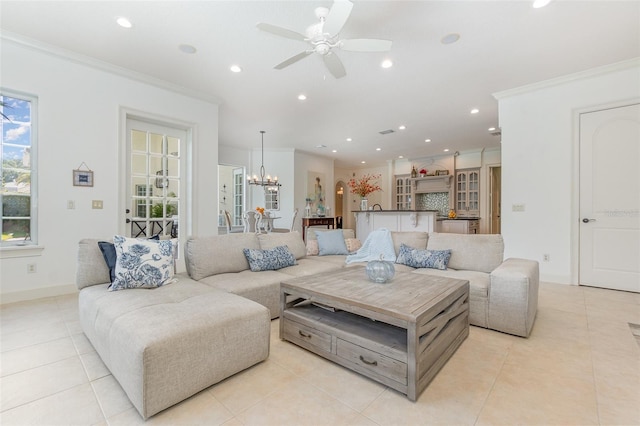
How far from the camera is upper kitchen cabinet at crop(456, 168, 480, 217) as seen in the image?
7750 millimetres

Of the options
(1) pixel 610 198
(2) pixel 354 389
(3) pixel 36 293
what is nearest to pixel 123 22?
(3) pixel 36 293

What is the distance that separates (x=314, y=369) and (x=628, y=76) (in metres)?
4.81

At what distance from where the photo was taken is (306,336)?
1988 mm

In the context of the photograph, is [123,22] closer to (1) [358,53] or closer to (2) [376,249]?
(1) [358,53]

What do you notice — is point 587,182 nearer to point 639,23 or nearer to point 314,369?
point 639,23

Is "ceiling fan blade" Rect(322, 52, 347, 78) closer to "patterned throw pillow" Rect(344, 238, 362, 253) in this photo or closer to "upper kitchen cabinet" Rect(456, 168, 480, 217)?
"patterned throw pillow" Rect(344, 238, 362, 253)

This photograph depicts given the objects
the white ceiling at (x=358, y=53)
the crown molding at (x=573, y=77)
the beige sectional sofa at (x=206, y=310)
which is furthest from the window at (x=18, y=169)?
the crown molding at (x=573, y=77)

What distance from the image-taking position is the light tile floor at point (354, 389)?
1.36 meters

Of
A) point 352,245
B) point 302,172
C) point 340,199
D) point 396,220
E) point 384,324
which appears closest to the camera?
point 384,324

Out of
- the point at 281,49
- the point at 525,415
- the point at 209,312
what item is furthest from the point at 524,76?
the point at 209,312

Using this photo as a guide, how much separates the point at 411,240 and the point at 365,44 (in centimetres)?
216

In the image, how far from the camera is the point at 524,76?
11.9 ft

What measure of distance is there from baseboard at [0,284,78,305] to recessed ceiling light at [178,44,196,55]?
2991 mm

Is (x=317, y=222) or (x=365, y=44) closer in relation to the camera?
(x=365, y=44)
